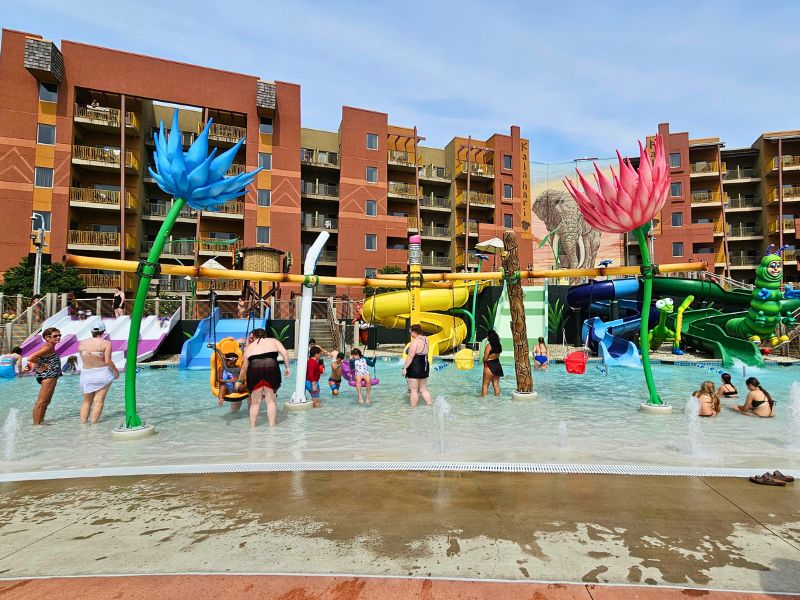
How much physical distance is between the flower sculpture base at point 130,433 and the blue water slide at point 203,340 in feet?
30.0

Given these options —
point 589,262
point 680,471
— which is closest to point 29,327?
point 680,471

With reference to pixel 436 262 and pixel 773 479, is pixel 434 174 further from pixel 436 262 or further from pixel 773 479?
pixel 773 479

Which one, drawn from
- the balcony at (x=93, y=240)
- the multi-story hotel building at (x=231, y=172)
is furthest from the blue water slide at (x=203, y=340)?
the balcony at (x=93, y=240)

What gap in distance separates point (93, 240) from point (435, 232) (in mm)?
27152

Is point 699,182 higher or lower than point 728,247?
higher

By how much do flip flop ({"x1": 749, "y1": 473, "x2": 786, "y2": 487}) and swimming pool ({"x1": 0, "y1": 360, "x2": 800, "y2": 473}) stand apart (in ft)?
2.06

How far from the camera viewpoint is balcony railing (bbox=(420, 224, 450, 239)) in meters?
43.2

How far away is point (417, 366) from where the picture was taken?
9445mm

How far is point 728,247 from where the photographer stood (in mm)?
44406

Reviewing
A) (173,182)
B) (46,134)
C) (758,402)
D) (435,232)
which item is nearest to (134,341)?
(173,182)

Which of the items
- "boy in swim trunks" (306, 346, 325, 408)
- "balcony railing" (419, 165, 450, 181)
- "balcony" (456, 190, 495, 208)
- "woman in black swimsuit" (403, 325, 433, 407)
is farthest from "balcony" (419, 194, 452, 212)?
"woman in black swimsuit" (403, 325, 433, 407)

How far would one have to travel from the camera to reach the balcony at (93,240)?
3022cm

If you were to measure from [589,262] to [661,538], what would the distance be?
49.1 meters

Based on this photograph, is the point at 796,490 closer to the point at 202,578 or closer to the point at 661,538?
the point at 661,538
